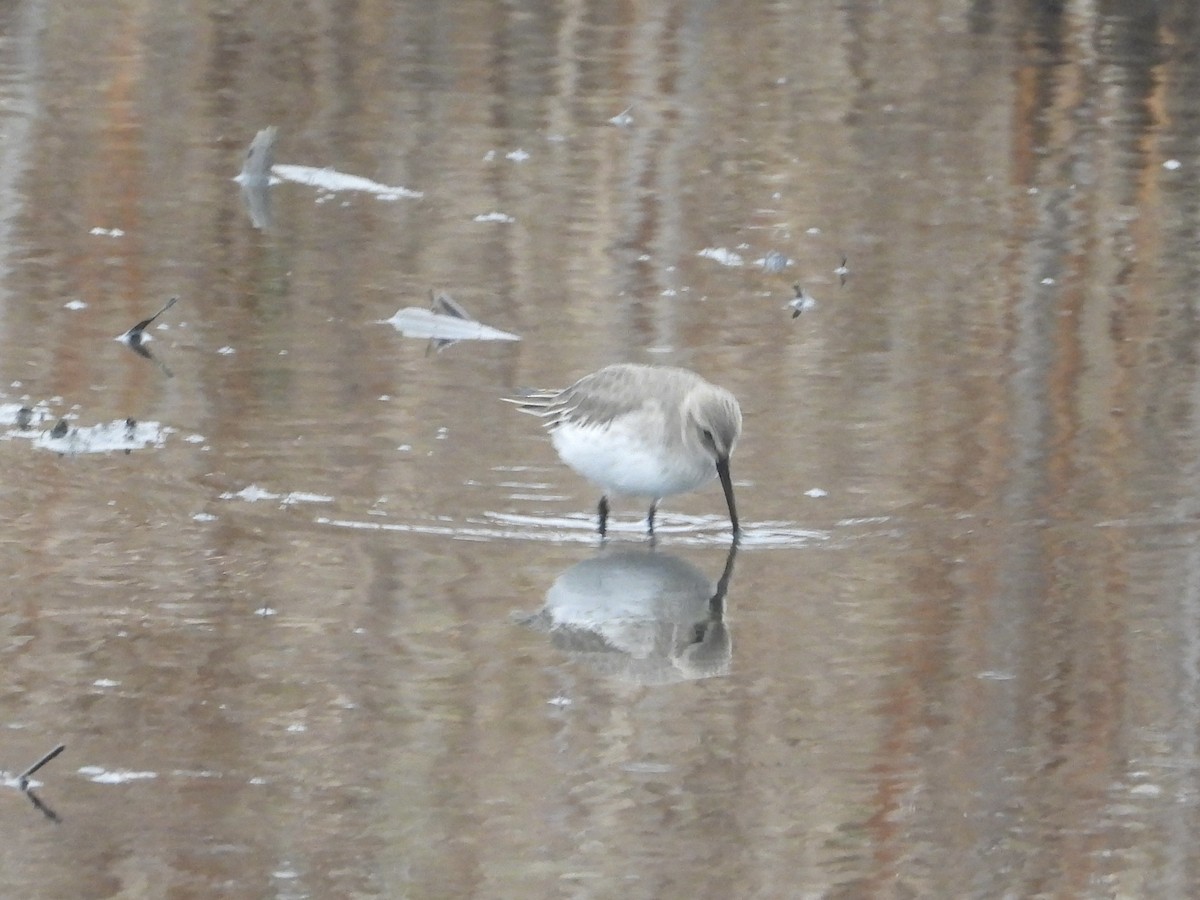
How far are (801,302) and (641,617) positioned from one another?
3541mm

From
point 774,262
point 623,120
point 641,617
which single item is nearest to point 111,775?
point 641,617

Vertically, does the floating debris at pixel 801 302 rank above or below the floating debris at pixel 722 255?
above

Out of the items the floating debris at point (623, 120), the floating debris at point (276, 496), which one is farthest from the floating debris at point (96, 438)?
the floating debris at point (623, 120)

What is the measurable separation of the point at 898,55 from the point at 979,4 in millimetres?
2980

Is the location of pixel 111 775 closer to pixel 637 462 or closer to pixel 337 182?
pixel 637 462

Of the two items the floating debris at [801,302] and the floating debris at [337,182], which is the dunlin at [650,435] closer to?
the floating debris at [801,302]

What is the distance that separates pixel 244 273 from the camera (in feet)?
29.8

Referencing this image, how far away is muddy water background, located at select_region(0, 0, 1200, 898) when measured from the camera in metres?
4.49

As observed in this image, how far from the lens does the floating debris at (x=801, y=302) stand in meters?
8.87

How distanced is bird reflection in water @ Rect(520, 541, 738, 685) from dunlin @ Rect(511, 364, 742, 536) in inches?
8.5

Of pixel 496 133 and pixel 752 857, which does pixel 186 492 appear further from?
pixel 496 133

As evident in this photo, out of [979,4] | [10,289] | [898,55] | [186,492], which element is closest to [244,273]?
[10,289]

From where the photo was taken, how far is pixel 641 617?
5.64m

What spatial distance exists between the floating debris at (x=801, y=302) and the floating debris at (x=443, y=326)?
123 cm
